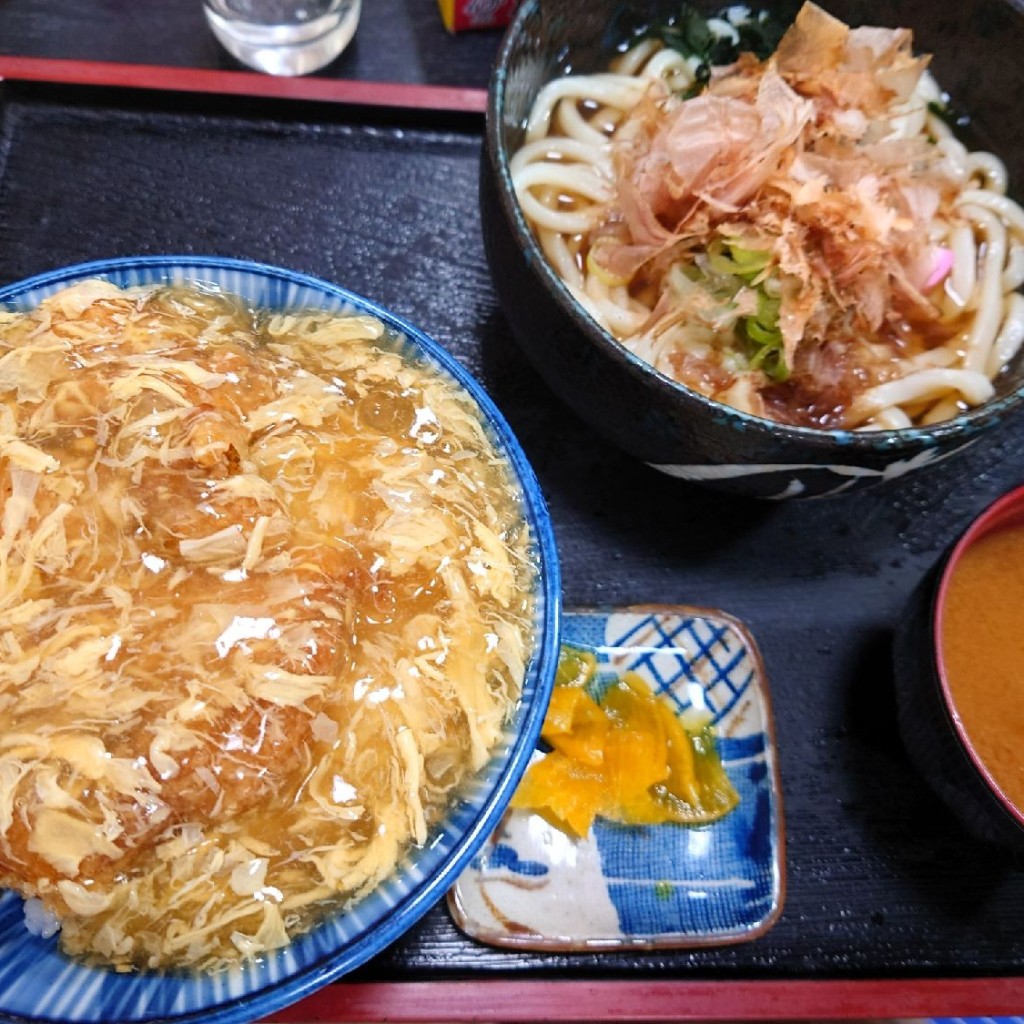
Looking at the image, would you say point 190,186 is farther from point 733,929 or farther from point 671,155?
point 733,929

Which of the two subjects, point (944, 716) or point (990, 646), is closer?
point (944, 716)

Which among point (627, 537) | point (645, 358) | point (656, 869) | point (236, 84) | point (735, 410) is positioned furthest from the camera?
point (236, 84)

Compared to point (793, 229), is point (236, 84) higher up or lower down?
lower down

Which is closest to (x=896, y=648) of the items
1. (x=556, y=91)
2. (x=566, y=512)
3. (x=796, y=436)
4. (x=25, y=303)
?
(x=796, y=436)

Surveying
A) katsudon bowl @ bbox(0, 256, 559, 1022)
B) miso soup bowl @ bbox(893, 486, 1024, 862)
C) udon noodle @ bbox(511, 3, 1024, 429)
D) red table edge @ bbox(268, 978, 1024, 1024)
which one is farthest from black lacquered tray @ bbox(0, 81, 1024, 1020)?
katsudon bowl @ bbox(0, 256, 559, 1022)

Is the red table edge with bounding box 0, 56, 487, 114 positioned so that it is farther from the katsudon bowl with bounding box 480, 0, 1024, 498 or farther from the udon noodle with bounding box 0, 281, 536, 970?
the udon noodle with bounding box 0, 281, 536, 970

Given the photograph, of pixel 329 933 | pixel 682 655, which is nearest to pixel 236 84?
pixel 682 655

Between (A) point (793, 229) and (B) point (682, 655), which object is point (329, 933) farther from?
(A) point (793, 229)
